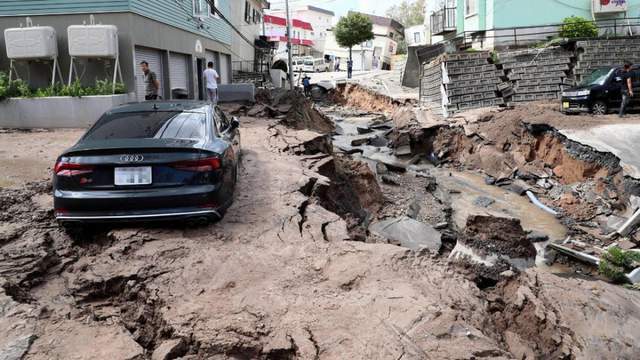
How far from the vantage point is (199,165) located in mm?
5473

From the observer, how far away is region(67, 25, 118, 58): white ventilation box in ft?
44.0

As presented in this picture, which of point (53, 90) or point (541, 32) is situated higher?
point (541, 32)

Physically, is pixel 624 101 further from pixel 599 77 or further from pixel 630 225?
pixel 630 225

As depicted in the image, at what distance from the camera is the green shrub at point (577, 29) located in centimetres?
2259

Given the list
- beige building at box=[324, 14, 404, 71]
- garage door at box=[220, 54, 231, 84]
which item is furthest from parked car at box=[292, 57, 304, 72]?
garage door at box=[220, 54, 231, 84]

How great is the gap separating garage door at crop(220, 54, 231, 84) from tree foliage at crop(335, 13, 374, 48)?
27.9 meters

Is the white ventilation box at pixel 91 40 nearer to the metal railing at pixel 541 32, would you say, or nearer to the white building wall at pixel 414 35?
the metal railing at pixel 541 32

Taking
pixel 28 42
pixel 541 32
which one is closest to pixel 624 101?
pixel 541 32

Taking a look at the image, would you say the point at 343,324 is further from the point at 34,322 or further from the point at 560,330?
the point at 34,322

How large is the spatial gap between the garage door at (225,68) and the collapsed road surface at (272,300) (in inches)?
836

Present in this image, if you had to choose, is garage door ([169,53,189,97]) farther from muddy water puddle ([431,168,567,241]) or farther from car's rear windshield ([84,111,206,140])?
car's rear windshield ([84,111,206,140])

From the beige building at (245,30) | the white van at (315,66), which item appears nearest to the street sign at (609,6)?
the beige building at (245,30)

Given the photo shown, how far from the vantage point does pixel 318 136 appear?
12.3m

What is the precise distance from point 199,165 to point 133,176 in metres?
0.64
